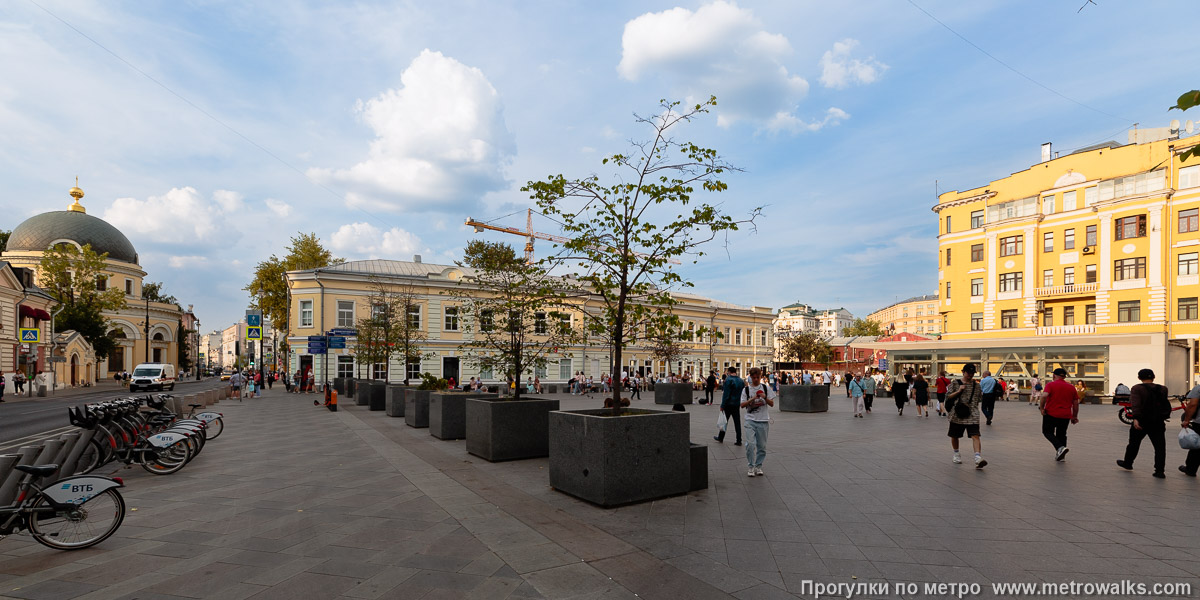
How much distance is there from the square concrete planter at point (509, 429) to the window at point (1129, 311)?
153ft

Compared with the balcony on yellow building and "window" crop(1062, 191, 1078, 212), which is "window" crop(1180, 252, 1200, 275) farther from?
"window" crop(1062, 191, 1078, 212)

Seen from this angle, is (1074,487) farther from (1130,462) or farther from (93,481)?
(93,481)

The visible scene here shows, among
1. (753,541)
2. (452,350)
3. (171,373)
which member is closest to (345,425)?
(753,541)

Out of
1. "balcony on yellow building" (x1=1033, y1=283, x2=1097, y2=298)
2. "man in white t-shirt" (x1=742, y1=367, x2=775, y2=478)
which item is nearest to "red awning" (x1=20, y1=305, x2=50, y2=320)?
"man in white t-shirt" (x1=742, y1=367, x2=775, y2=478)

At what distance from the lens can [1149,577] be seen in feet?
15.0

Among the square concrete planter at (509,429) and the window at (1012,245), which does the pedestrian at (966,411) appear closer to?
the square concrete planter at (509,429)

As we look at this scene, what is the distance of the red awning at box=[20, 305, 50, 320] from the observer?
40.5m

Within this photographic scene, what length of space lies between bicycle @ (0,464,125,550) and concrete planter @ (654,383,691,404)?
23875 mm

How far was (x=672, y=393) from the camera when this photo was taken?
28734 millimetres

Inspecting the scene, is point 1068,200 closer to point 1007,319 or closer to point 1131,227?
point 1131,227

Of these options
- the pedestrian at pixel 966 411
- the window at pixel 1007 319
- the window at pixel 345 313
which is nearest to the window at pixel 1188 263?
the window at pixel 1007 319

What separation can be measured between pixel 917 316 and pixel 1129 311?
421ft

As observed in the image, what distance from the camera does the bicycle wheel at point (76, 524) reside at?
17.3 feet

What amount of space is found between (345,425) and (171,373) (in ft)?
112
